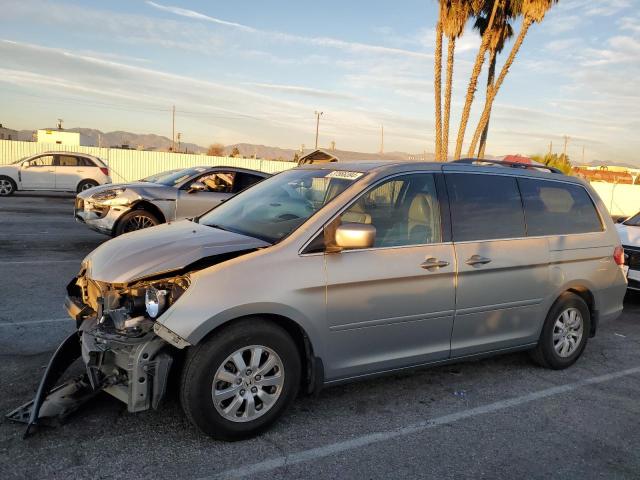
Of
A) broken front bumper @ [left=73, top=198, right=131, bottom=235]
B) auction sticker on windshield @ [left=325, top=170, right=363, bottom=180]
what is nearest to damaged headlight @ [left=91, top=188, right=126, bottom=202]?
broken front bumper @ [left=73, top=198, right=131, bottom=235]

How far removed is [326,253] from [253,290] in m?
0.58

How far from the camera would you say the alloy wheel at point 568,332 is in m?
4.98

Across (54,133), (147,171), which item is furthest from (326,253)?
(54,133)

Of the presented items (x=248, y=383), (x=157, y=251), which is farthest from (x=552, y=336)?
(x=157, y=251)

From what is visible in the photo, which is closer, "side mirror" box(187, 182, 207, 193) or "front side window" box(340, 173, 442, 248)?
"front side window" box(340, 173, 442, 248)

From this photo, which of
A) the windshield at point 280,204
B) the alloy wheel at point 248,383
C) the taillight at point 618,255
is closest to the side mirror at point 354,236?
the windshield at point 280,204

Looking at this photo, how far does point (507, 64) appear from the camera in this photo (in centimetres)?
2138

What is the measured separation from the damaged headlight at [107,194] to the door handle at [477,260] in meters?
7.00

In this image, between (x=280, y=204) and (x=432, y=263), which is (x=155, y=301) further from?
(x=432, y=263)

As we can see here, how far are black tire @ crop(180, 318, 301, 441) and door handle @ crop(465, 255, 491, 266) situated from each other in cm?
157

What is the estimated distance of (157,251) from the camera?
142 inches

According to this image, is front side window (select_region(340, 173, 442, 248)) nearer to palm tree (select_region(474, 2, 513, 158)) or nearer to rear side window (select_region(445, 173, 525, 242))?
rear side window (select_region(445, 173, 525, 242))

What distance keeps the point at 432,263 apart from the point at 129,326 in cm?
212

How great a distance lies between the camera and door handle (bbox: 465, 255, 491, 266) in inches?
167
